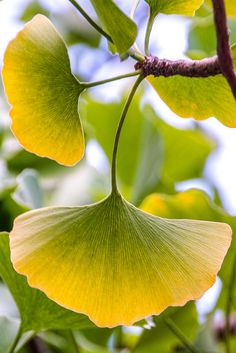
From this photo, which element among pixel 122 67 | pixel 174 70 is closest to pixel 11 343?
pixel 174 70

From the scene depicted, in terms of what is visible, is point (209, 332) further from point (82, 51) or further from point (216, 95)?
point (82, 51)

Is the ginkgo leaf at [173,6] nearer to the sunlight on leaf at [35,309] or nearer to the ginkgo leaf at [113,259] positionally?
the ginkgo leaf at [113,259]

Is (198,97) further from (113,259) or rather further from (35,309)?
(35,309)

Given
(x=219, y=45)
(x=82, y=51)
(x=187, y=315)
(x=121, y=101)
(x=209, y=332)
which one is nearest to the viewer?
(x=219, y=45)

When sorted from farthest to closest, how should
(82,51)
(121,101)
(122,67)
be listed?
(122,67), (82,51), (121,101)

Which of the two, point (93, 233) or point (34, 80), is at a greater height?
point (34, 80)

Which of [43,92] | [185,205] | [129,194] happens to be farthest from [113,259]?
[129,194]

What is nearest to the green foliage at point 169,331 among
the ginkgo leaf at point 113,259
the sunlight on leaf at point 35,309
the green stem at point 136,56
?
the sunlight on leaf at point 35,309

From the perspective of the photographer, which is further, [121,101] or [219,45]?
[121,101]
